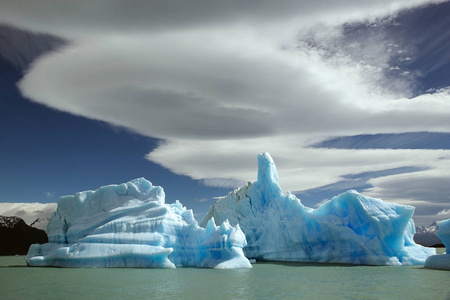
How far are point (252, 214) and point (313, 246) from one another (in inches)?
289

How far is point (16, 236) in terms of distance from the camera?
9306cm

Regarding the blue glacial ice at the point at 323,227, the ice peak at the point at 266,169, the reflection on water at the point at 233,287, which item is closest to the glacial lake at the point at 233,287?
the reflection on water at the point at 233,287

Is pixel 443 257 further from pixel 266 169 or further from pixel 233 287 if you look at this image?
pixel 266 169

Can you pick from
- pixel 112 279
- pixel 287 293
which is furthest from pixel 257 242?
pixel 287 293

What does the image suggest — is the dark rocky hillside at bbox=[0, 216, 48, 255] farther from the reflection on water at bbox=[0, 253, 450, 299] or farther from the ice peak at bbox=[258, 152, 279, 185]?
the reflection on water at bbox=[0, 253, 450, 299]

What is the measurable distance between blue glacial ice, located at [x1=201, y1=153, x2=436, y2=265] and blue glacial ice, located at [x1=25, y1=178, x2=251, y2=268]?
386 cm

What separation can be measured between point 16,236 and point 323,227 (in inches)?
3529

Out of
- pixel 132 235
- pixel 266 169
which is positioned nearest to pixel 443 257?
pixel 266 169

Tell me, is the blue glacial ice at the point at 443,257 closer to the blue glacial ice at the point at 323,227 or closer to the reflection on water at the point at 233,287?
the blue glacial ice at the point at 323,227

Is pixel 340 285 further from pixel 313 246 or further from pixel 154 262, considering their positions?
pixel 313 246

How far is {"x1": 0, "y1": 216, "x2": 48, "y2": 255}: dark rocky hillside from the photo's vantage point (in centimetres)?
8788

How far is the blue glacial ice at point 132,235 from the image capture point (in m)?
22.4

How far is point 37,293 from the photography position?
12.6 m

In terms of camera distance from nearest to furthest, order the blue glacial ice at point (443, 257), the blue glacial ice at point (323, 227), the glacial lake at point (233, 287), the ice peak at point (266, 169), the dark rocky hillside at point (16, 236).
Result: 1. the glacial lake at point (233, 287)
2. the blue glacial ice at point (443, 257)
3. the blue glacial ice at point (323, 227)
4. the ice peak at point (266, 169)
5. the dark rocky hillside at point (16, 236)
